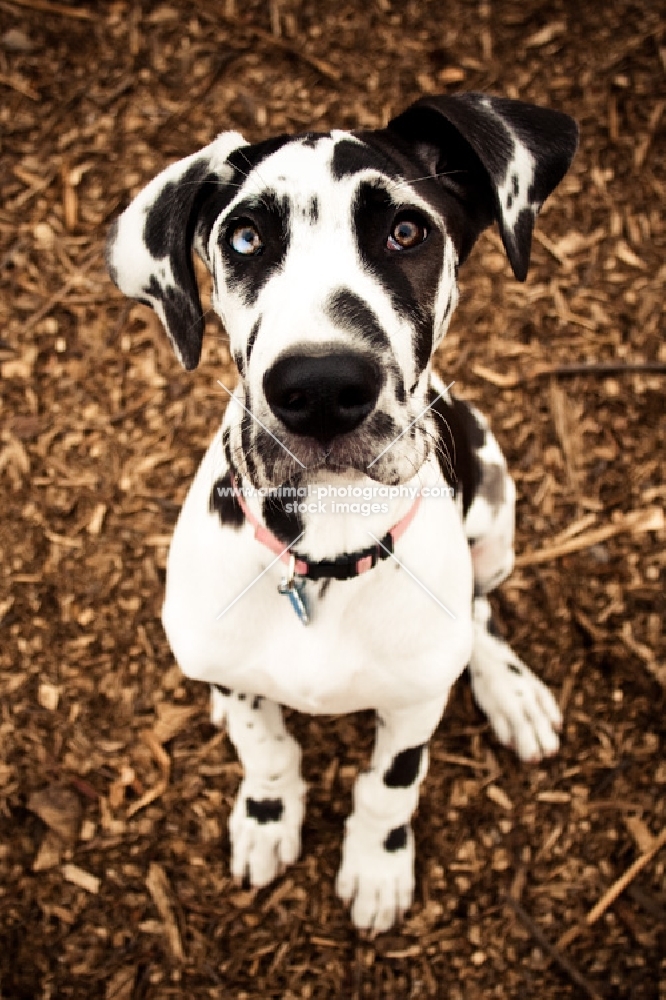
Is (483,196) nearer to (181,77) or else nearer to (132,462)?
(132,462)

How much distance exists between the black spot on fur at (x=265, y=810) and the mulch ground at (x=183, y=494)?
0.87 ft

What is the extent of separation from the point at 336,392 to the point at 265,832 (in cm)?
220

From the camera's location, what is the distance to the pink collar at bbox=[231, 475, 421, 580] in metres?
2.38

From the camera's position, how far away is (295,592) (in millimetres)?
2445

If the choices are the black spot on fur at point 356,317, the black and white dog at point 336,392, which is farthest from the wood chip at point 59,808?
the black spot on fur at point 356,317

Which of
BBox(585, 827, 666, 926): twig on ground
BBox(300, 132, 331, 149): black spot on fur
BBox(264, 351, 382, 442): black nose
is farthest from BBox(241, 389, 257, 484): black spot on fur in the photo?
BBox(585, 827, 666, 926): twig on ground

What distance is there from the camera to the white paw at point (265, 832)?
11.1 ft

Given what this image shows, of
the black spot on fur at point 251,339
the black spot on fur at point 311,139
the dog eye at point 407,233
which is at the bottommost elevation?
the black spot on fur at point 251,339

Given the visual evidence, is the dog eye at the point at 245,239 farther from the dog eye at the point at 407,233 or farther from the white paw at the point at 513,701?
the white paw at the point at 513,701

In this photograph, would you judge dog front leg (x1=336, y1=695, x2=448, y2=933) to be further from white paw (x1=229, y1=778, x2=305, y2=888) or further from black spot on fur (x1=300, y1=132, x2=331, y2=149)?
black spot on fur (x1=300, y1=132, x2=331, y2=149)

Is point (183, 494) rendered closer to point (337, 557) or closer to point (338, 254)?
point (337, 557)

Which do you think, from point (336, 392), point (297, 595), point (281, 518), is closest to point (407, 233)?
point (336, 392)

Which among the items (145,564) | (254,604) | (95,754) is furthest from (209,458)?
(95,754)

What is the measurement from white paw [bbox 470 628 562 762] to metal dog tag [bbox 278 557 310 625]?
1.47m
